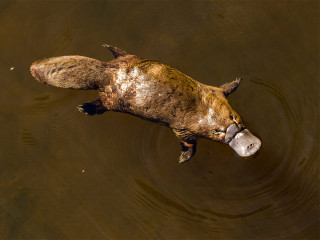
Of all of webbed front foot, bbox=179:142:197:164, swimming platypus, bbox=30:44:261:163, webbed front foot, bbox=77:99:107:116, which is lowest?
webbed front foot, bbox=77:99:107:116

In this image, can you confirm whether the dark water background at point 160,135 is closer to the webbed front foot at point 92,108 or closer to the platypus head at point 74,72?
the webbed front foot at point 92,108

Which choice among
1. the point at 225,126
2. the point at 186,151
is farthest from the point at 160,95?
the point at 186,151

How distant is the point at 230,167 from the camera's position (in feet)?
14.2

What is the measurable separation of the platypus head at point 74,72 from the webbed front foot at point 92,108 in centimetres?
29

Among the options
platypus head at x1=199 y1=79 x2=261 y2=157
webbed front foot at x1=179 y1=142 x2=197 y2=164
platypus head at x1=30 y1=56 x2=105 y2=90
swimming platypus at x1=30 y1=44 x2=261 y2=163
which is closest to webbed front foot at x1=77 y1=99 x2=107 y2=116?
swimming platypus at x1=30 y1=44 x2=261 y2=163

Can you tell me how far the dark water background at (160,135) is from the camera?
4328 mm

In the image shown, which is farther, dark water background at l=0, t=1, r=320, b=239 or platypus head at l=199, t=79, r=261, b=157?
dark water background at l=0, t=1, r=320, b=239

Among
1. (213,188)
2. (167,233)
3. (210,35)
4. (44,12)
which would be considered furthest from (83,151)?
(210,35)

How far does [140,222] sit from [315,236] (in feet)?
8.56

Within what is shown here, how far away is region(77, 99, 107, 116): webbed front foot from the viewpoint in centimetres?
428

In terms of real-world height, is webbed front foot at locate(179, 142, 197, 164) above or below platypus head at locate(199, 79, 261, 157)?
below

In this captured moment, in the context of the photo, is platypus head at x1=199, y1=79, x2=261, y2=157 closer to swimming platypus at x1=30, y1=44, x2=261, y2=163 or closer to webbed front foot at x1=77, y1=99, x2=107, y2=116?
swimming platypus at x1=30, y1=44, x2=261, y2=163

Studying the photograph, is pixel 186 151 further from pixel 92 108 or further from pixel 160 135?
pixel 92 108

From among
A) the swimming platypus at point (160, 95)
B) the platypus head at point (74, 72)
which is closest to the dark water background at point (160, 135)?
the swimming platypus at point (160, 95)
